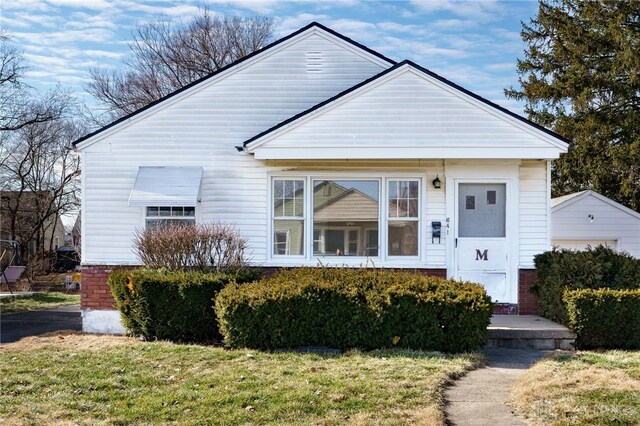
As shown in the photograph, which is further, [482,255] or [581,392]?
[482,255]

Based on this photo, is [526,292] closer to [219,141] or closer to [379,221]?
[379,221]

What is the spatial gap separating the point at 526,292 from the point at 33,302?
1579 centimetres

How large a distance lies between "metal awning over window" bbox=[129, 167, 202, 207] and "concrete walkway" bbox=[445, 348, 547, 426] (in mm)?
6311

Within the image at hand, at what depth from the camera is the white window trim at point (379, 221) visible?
40.8 feet

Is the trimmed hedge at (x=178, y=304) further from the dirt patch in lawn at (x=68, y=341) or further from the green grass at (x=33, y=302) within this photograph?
the green grass at (x=33, y=302)

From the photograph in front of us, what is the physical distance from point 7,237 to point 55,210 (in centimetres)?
353

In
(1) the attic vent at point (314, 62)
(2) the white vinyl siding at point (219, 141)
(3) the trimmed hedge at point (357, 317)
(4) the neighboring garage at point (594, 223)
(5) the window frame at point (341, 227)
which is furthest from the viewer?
(4) the neighboring garage at point (594, 223)

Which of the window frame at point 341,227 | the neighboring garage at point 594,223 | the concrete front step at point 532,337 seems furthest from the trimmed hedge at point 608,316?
the neighboring garage at point 594,223

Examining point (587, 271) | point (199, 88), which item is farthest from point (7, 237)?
point (587, 271)

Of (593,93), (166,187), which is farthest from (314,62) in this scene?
(593,93)

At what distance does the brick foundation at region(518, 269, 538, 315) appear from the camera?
39.8ft

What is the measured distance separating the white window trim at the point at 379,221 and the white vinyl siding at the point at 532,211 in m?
1.81

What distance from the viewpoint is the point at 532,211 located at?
1231cm

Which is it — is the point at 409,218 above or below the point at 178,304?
above
